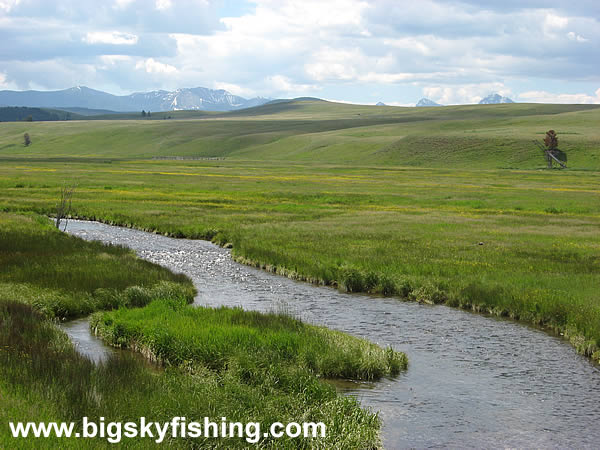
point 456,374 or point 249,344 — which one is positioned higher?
point 249,344

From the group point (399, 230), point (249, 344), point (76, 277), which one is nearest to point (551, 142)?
point (399, 230)

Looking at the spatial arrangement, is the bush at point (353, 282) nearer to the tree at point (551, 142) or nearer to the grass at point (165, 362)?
the grass at point (165, 362)

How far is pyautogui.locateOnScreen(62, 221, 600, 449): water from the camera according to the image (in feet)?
45.8

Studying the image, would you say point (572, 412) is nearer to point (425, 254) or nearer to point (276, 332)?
point (276, 332)

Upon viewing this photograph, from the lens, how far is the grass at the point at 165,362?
11945 mm

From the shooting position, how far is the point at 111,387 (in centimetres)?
1297

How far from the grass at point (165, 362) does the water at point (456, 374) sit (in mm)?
1139

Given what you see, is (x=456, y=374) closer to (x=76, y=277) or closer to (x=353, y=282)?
(x=353, y=282)

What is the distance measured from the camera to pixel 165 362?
17.1m

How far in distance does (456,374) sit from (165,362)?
754 cm

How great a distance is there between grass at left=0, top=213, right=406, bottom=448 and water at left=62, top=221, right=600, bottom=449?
114cm

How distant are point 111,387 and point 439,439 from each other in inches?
259

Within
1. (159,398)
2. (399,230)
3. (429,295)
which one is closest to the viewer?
(159,398)

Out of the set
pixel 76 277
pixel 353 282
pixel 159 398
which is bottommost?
pixel 353 282
